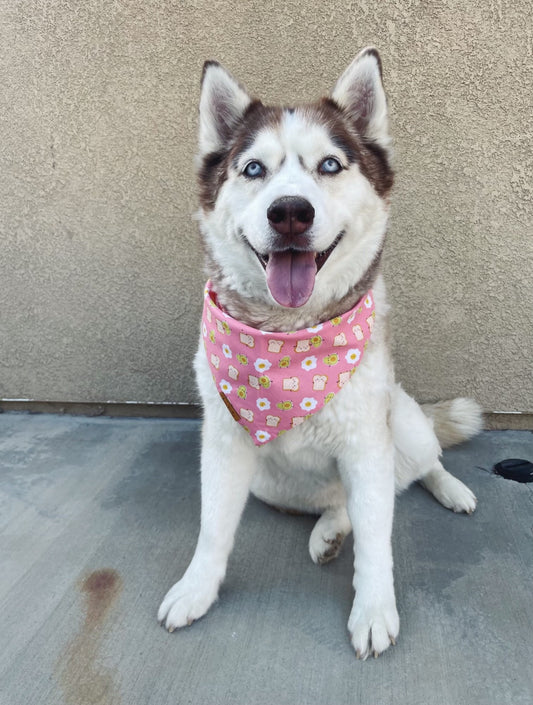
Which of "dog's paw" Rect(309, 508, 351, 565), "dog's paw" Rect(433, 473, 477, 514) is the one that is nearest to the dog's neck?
"dog's paw" Rect(309, 508, 351, 565)

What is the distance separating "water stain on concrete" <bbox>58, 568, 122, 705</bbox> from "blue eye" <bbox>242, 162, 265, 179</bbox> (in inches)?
61.7

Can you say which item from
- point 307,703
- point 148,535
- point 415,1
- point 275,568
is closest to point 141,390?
point 148,535

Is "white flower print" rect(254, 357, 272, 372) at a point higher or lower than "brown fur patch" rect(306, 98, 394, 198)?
lower

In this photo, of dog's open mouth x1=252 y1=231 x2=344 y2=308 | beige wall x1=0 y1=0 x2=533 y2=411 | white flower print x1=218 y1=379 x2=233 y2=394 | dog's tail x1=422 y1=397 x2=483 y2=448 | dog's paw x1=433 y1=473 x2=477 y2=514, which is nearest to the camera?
dog's open mouth x1=252 y1=231 x2=344 y2=308

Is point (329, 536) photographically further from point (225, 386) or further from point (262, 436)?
point (225, 386)

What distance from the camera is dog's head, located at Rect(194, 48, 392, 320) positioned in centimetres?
155

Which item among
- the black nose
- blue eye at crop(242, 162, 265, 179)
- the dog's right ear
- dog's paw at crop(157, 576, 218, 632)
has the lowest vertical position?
dog's paw at crop(157, 576, 218, 632)

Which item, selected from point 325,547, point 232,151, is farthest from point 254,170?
point 325,547

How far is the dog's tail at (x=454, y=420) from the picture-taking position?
8.96ft

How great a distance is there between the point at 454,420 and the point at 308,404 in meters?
1.32

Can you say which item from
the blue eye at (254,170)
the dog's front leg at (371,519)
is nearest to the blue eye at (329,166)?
the blue eye at (254,170)

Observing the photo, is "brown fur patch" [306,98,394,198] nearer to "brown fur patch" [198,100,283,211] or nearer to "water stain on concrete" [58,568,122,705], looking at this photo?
"brown fur patch" [198,100,283,211]

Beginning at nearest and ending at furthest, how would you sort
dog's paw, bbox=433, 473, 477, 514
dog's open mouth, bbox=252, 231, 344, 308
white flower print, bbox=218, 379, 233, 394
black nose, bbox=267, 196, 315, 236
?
black nose, bbox=267, 196, 315, 236, dog's open mouth, bbox=252, 231, 344, 308, white flower print, bbox=218, 379, 233, 394, dog's paw, bbox=433, 473, 477, 514

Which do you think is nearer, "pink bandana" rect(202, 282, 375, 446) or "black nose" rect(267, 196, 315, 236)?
→ "black nose" rect(267, 196, 315, 236)
